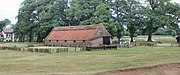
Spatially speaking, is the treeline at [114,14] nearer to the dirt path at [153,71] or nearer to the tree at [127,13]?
the tree at [127,13]

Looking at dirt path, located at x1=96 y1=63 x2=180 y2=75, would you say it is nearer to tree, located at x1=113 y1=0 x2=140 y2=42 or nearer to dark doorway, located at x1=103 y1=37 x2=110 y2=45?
dark doorway, located at x1=103 y1=37 x2=110 y2=45

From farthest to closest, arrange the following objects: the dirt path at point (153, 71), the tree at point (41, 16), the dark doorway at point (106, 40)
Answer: the tree at point (41, 16) → the dark doorway at point (106, 40) → the dirt path at point (153, 71)

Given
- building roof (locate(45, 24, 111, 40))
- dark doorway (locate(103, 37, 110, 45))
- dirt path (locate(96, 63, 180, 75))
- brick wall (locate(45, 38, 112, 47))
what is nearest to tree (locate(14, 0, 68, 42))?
building roof (locate(45, 24, 111, 40))

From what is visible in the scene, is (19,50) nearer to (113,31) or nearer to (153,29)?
(113,31)

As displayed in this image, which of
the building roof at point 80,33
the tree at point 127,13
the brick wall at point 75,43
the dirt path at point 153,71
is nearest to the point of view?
the dirt path at point 153,71

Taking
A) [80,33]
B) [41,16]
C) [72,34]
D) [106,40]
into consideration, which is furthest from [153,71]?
[41,16]

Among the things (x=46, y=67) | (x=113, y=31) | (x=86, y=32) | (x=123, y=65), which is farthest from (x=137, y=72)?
(x=113, y=31)

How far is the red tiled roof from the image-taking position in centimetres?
5741

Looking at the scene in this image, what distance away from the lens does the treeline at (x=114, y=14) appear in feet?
217

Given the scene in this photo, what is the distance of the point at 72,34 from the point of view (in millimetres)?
61531

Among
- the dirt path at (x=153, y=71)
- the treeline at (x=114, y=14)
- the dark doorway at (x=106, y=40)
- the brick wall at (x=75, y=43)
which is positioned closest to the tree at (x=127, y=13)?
the treeline at (x=114, y=14)

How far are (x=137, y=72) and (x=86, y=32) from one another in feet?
119

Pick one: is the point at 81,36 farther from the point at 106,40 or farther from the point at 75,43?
the point at 106,40

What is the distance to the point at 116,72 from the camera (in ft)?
73.2
